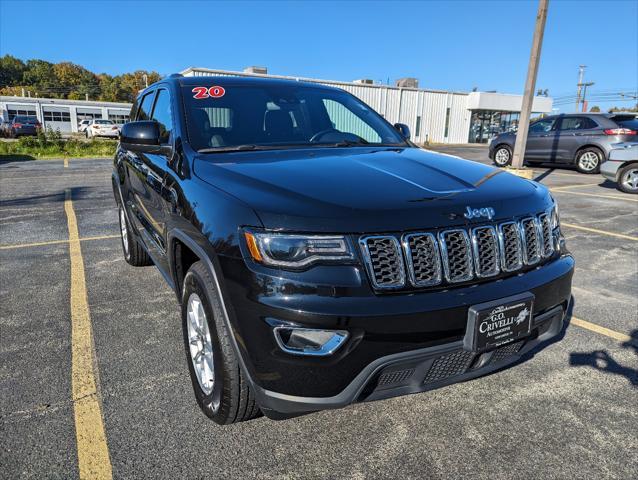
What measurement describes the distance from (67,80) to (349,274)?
118 m

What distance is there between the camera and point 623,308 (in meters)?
3.98

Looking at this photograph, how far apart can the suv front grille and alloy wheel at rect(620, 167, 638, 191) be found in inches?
398

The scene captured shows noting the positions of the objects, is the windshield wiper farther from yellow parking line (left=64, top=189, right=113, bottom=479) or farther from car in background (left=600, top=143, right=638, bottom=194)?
car in background (left=600, top=143, right=638, bottom=194)

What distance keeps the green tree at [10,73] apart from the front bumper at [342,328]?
12756 cm

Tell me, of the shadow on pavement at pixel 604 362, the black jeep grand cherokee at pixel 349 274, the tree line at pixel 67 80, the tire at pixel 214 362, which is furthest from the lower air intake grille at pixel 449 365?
the tree line at pixel 67 80

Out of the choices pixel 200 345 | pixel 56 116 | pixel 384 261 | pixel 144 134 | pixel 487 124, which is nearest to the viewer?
pixel 384 261

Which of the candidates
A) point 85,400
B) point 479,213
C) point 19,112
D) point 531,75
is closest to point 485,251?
point 479,213

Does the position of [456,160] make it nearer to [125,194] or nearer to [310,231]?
[310,231]

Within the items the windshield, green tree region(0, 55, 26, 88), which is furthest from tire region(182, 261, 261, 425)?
green tree region(0, 55, 26, 88)

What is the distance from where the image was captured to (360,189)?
2.12 m

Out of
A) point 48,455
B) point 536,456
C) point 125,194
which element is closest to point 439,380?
point 536,456

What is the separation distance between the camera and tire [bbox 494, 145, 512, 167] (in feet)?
51.1

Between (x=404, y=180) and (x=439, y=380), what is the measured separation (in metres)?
0.94

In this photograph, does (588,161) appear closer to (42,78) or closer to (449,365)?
(449,365)
